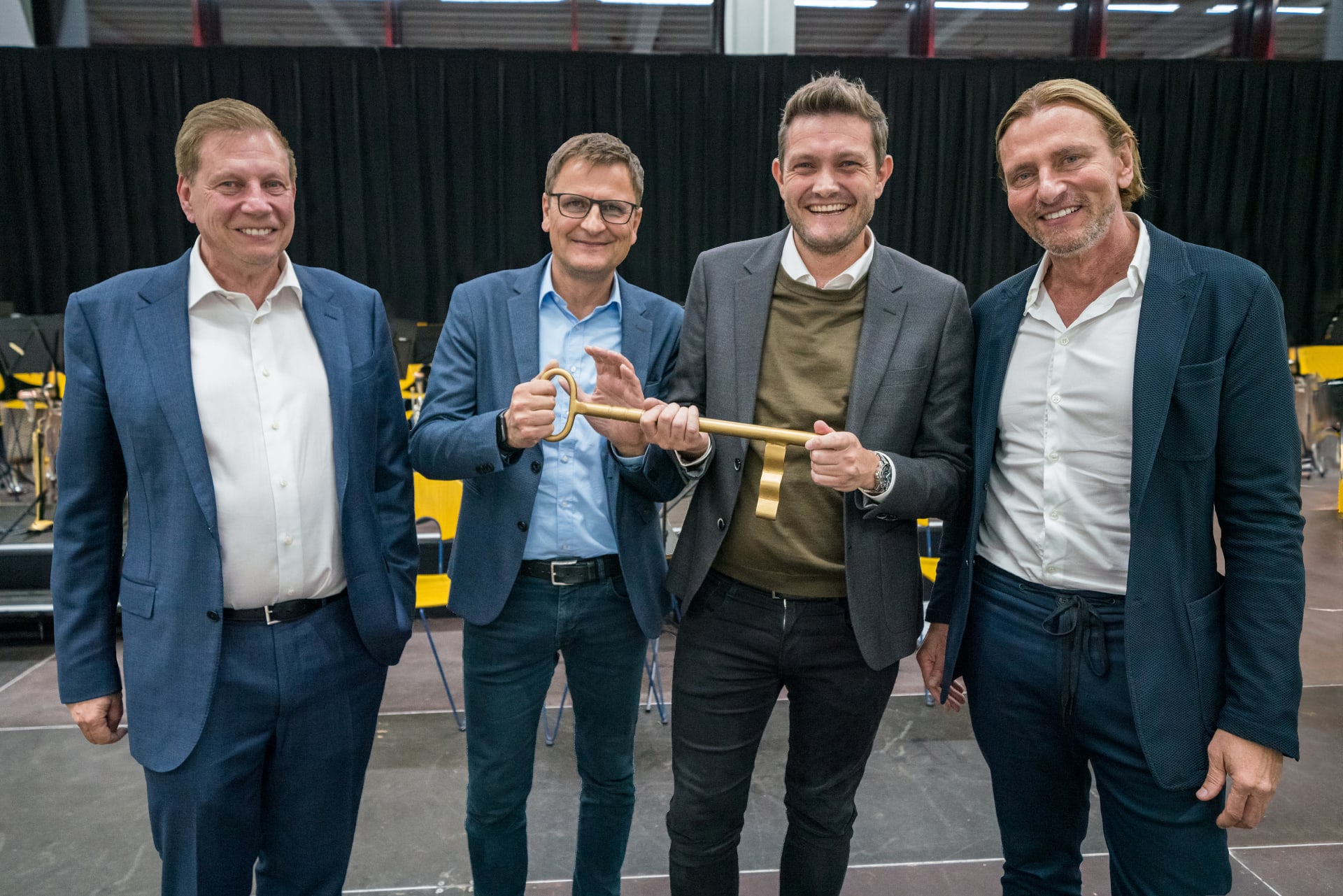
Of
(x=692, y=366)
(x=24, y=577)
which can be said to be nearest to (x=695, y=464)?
(x=692, y=366)

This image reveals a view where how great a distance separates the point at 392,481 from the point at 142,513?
44cm

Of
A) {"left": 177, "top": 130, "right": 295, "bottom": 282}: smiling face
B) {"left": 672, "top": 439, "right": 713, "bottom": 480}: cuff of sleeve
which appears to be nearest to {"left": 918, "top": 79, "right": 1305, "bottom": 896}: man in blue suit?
{"left": 672, "top": 439, "right": 713, "bottom": 480}: cuff of sleeve

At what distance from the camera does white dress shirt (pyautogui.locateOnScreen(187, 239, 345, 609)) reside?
1562mm

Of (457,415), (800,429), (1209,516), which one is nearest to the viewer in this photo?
(1209,516)

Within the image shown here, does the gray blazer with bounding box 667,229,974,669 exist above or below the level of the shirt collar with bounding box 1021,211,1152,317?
below

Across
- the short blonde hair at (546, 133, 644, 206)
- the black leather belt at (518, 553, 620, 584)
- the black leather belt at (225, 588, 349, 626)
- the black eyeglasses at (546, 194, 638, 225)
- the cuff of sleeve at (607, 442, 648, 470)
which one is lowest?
the black leather belt at (518, 553, 620, 584)

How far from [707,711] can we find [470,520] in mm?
652

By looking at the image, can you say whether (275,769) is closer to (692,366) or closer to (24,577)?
(692,366)

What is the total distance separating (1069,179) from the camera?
62.2 inches

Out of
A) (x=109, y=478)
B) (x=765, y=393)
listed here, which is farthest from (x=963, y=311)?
(x=109, y=478)

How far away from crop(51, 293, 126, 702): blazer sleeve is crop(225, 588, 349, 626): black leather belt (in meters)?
0.21

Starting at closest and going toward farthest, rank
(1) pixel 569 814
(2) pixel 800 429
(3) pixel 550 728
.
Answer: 1. (2) pixel 800 429
2. (1) pixel 569 814
3. (3) pixel 550 728

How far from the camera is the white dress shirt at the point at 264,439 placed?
1.56m

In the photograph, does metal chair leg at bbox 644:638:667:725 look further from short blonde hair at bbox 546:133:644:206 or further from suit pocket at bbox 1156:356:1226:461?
suit pocket at bbox 1156:356:1226:461
